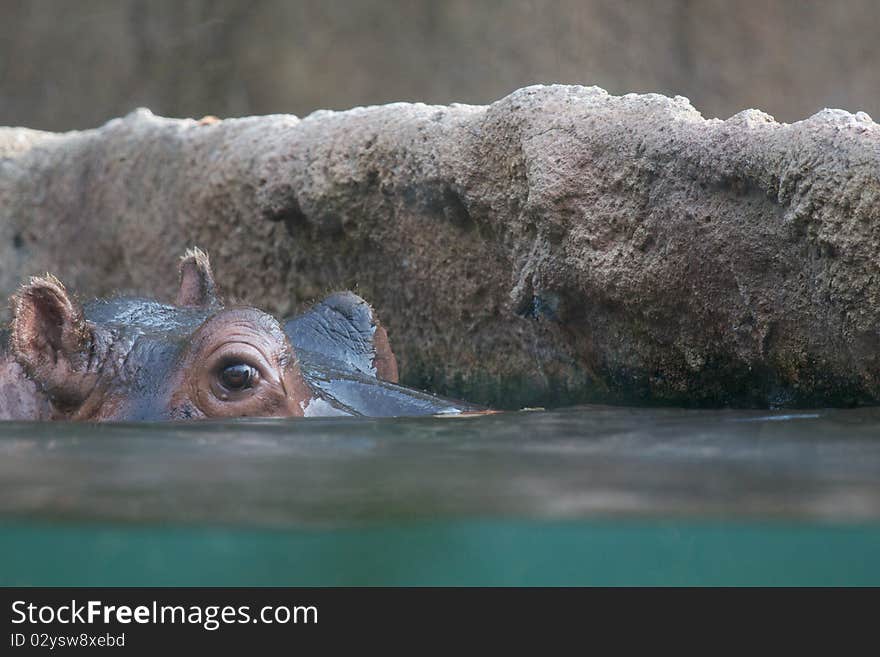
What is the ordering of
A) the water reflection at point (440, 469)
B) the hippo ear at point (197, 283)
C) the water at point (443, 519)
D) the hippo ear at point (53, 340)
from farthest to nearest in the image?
1. the hippo ear at point (197, 283)
2. the hippo ear at point (53, 340)
3. the water reflection at point (440, 469)
4. the water at point (443, 519)

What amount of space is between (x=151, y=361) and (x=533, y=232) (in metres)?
1.41

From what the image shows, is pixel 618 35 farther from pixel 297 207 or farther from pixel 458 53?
pixel 297 207

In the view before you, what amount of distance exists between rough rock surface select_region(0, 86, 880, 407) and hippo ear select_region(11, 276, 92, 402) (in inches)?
58.7

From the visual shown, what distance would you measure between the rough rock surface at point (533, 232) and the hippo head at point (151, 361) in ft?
3.86

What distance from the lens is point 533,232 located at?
178 inches

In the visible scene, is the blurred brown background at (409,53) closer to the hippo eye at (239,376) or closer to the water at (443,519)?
the hippo eye at (239,376)

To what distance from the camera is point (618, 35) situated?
10.6 meters

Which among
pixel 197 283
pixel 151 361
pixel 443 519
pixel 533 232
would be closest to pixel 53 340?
pixel 151 361

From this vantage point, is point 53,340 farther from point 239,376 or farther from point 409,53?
point 409,53

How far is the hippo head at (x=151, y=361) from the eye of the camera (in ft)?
11.6

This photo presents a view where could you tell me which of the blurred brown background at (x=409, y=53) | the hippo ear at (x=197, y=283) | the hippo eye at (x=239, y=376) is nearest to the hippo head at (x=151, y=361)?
the hippo eye at (x=239, y=376)
